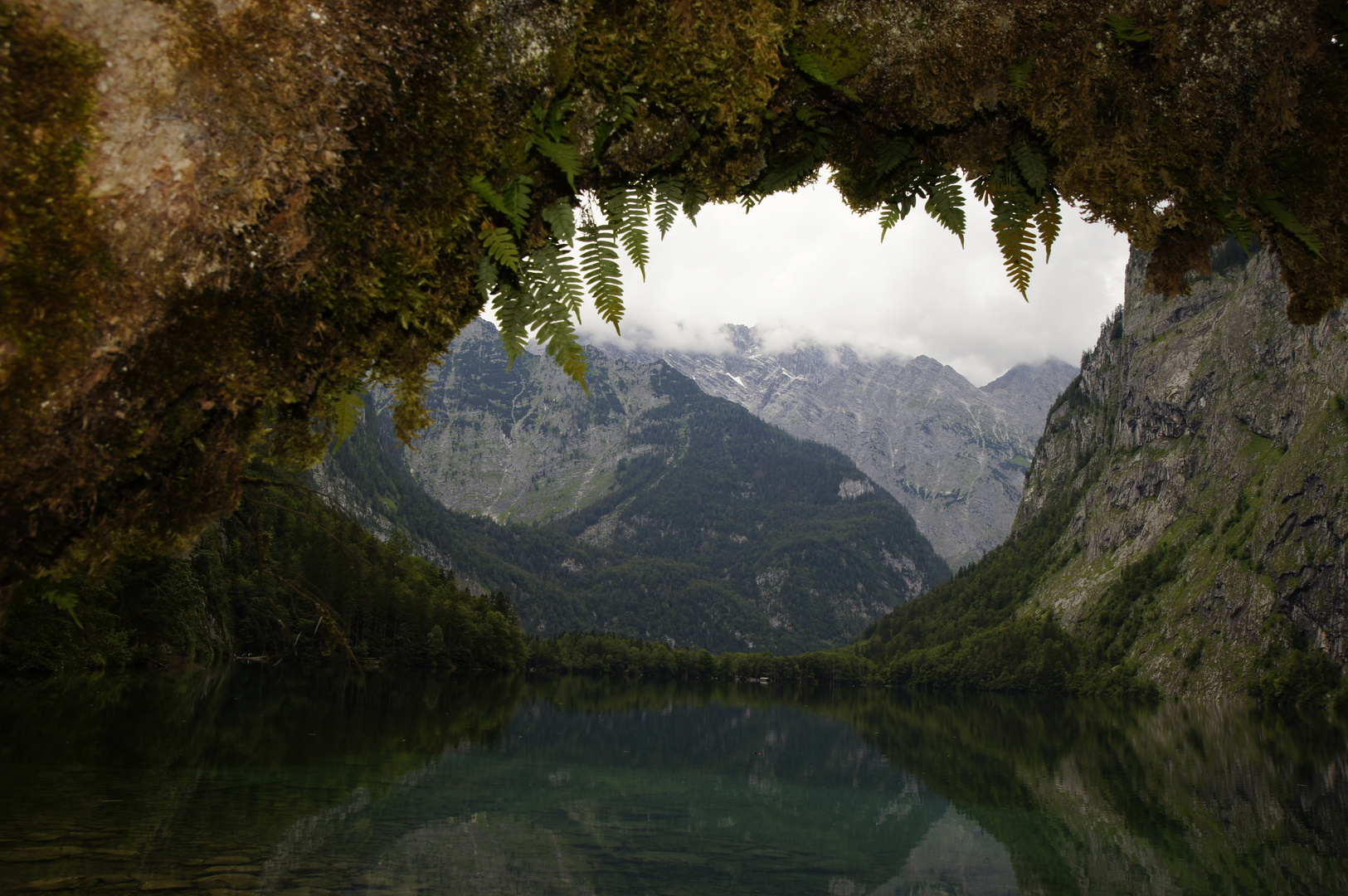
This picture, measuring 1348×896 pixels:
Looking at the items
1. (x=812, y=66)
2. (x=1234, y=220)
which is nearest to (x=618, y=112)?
(x=812, y=66)

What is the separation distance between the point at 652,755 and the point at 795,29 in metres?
39.4

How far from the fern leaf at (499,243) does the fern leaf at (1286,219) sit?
3699 millimetres

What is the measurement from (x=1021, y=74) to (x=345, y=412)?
351 cm

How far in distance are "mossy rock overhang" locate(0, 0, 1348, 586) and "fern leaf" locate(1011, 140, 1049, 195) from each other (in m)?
0.05

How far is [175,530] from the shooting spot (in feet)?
9.04

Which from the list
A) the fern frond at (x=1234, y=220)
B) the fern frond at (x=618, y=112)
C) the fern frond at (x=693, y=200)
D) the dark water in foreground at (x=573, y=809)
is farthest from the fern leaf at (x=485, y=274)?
the dark water in foreground at (x=573, y=809)

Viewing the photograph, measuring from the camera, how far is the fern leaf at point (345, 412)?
317cm

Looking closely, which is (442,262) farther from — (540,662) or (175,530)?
(540,662)

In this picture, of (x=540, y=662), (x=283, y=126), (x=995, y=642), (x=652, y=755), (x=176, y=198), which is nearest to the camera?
(x=176, y=198)

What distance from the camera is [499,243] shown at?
10.2ft

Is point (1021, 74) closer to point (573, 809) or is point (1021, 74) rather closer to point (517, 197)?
point (517, 197)

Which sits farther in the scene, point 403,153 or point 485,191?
point 485,191

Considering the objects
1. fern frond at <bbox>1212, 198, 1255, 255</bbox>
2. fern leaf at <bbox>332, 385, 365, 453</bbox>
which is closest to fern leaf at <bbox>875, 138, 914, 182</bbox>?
fern frond at <bbox>1212, 198, 1255, 255</bbox>

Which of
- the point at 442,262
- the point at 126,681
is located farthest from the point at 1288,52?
the point at 126,681
